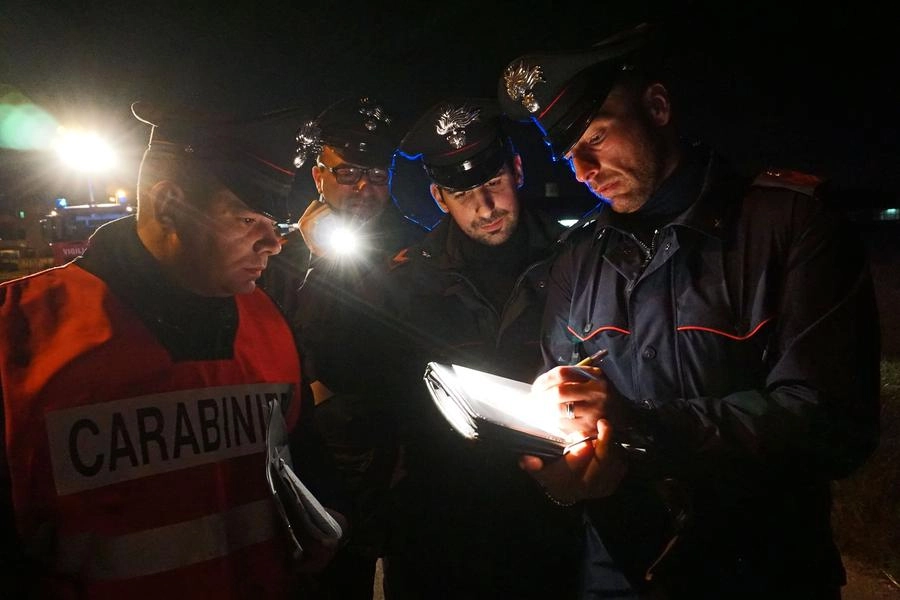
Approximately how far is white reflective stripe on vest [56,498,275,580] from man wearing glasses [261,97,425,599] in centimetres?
51

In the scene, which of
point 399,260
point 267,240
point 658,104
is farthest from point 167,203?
point 658,104

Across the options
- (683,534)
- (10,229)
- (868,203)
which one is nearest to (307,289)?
(683,534)

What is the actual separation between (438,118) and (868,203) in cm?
2465

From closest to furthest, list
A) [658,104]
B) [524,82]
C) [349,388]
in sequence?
[658,104]
[524,82]
[349,388]

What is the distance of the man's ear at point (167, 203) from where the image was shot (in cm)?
166


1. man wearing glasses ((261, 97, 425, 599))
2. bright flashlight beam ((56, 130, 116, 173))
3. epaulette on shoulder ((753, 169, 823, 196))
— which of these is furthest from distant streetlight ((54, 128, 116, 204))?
epaulette on shoulder ((753, 169, 823, 196))

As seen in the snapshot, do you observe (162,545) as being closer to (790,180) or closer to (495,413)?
(495,413)

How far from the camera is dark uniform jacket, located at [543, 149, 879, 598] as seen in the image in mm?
1414

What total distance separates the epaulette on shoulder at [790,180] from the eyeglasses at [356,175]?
7.29 feet

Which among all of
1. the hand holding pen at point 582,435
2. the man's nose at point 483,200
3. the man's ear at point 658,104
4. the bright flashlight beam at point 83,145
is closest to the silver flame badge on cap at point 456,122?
the man's nose at point 483,200

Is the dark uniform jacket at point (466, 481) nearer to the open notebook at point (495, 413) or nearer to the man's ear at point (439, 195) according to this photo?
the man's ear at point (439, 195)

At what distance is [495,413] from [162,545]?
971mm

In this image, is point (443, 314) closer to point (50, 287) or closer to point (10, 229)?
point (50, 287)

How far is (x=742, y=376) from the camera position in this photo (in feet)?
5.24
